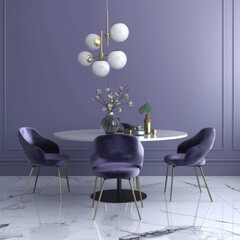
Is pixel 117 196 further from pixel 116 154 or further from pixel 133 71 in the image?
pixel 133 71

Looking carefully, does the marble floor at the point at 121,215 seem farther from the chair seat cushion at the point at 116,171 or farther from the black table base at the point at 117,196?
the chair seat cushion at the point at 116,171

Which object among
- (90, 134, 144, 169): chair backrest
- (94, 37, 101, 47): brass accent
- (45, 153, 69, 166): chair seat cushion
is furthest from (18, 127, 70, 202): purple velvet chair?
(94, 37, 101, 47): brass accent

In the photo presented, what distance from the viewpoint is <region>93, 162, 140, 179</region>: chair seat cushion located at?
10.2ft

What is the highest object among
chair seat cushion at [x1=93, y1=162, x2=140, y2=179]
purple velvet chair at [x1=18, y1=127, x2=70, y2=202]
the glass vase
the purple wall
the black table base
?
the purple wall

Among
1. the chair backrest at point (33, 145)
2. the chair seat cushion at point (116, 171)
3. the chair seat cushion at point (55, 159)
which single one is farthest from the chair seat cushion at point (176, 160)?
the chair backrest at point (33, 145)

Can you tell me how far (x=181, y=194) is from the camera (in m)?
3.92

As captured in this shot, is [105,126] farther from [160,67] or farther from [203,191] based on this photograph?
[160,67]

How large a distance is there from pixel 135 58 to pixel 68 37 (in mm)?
862

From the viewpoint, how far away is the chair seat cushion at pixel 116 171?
10.2ft

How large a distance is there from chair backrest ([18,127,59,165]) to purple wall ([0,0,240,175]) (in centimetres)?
89

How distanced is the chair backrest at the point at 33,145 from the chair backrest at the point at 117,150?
0.50 meters

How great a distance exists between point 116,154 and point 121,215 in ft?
1.82

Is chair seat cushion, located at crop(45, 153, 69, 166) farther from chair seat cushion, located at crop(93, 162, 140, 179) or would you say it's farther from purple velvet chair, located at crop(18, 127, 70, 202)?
chair seat cushion, located at crop(93, 162, 140, 179)

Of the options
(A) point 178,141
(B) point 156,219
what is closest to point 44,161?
A: (B) point 156,219
